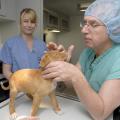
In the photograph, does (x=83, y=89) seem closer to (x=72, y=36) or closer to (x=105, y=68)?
(x=105, y=68)

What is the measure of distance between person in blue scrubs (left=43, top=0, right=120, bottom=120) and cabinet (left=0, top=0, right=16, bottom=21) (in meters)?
1.07

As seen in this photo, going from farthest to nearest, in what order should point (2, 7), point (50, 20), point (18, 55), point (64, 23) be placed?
point (64, 23) < point (50, 20) < point (2, 7) < point (18, 55)

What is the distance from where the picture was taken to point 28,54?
1.34m

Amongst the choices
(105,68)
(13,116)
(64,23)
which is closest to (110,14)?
(105,68)

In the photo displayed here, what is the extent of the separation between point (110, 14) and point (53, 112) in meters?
0.36

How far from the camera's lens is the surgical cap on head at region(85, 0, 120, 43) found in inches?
25.0

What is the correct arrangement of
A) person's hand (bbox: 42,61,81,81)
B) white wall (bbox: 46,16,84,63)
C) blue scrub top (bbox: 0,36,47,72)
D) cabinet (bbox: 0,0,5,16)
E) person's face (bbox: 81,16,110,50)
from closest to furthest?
person's hand (bbox: 42,61,81,81) → person's face (bbox: 81,16,110,50) → blue scrub top (bbox: 0,36,47,72) → cabinet (bbox: 0,0,5,16) → white wall (bbox: 46,16,84,63)

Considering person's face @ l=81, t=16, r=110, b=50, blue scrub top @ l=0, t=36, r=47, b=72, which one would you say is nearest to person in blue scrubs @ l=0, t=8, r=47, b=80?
blue scrub top @ l=0, t=36, r=47, b=72

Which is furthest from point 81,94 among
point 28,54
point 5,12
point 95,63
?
point 5,12

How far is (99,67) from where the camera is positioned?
2.19ft

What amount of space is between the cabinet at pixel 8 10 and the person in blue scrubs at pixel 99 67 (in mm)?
1073

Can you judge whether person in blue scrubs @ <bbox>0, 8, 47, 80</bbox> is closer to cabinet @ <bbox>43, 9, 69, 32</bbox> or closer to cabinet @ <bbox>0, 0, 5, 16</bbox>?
cabinet @ <bbox>0, 0, 5, 16</bbox>

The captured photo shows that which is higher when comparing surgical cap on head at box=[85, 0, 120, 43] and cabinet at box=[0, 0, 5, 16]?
cabinet at box=[0, 0, 5, 16]

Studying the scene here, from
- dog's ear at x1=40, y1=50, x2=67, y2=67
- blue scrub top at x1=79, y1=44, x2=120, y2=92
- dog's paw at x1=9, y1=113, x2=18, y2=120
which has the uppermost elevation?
dog's ear at x1=40, y1=50, x2=67, y2=67
